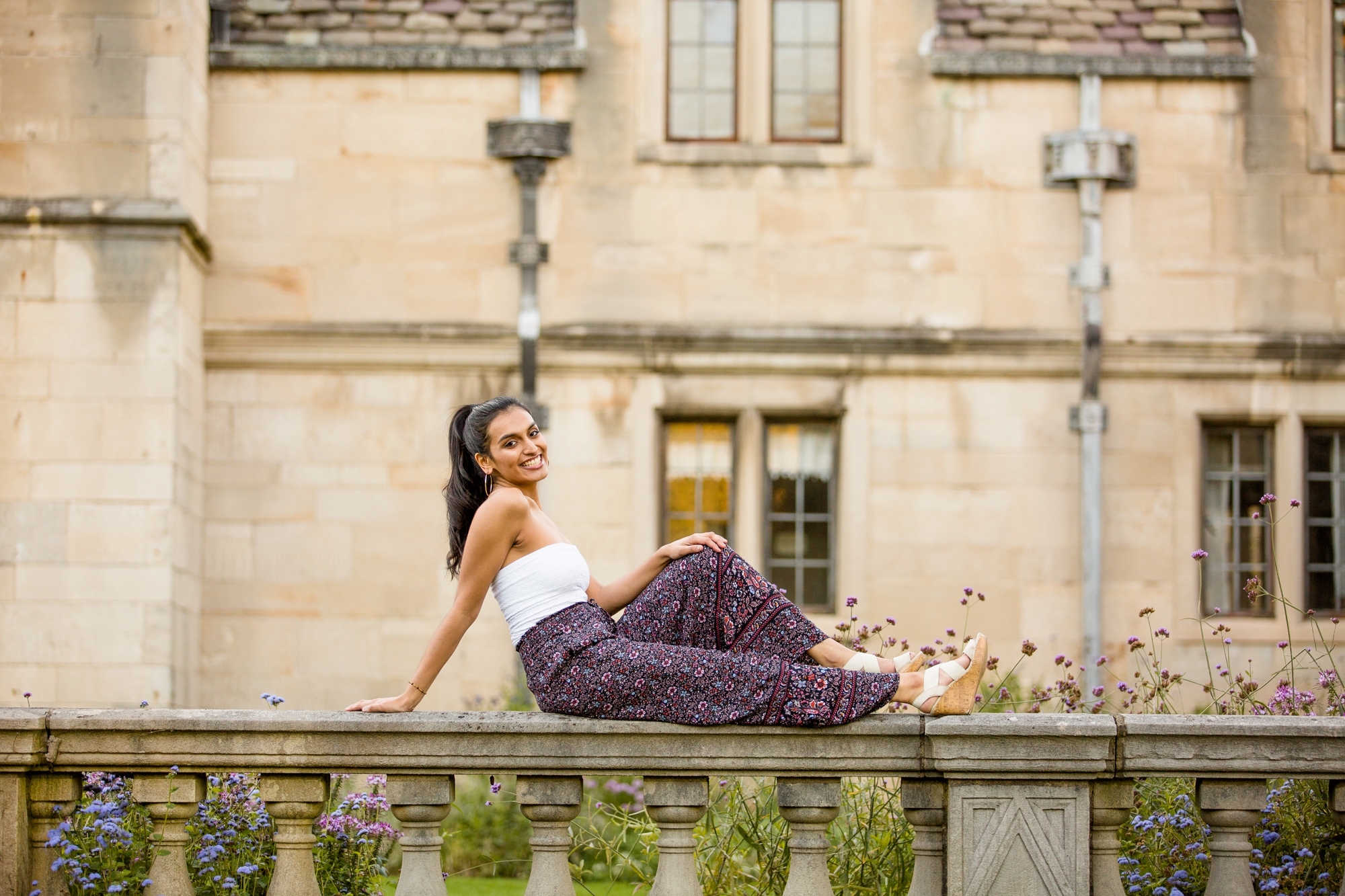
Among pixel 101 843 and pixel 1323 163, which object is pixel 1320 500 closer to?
pixel 1323 163

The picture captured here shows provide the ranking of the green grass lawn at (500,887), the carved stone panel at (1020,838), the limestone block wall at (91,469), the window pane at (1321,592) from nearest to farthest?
1. the carved stone panel at (1020,838)
2. the green grass lawn at (500,887)
3. the limestone block wall at (91,469)
4. the window pane at (1321,592)

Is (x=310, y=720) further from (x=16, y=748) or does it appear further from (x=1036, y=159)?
(x=1036, y=159)

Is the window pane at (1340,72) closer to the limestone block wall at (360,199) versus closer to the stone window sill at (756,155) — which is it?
the stone window sill at (756,155)

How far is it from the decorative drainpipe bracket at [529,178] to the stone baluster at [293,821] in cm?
620

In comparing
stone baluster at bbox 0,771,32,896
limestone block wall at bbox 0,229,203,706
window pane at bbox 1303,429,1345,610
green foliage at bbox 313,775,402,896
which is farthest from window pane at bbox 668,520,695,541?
stone baluster at bbox 0,771,32,896

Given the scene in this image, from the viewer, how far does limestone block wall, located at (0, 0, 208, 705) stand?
9.27 meters

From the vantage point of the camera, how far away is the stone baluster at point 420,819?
13.1 ft

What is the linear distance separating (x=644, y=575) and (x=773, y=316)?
18.8ft

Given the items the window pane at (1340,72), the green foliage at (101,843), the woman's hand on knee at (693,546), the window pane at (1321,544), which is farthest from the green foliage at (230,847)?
the window pane at (1340,72)

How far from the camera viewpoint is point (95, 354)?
30.9ft

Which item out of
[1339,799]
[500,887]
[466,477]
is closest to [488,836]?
[500,887]

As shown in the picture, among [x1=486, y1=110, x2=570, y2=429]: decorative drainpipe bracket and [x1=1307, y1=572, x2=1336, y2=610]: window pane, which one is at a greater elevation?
[x1=486, y1=110, x2=570, y2=429]: decorative drainpipe bracket

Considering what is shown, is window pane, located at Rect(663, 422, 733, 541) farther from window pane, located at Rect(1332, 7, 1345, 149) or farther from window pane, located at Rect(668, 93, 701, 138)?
window pane, located at Rect(1332, 7, 1345, 149)

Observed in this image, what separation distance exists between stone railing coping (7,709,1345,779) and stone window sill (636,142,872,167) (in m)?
6.88
